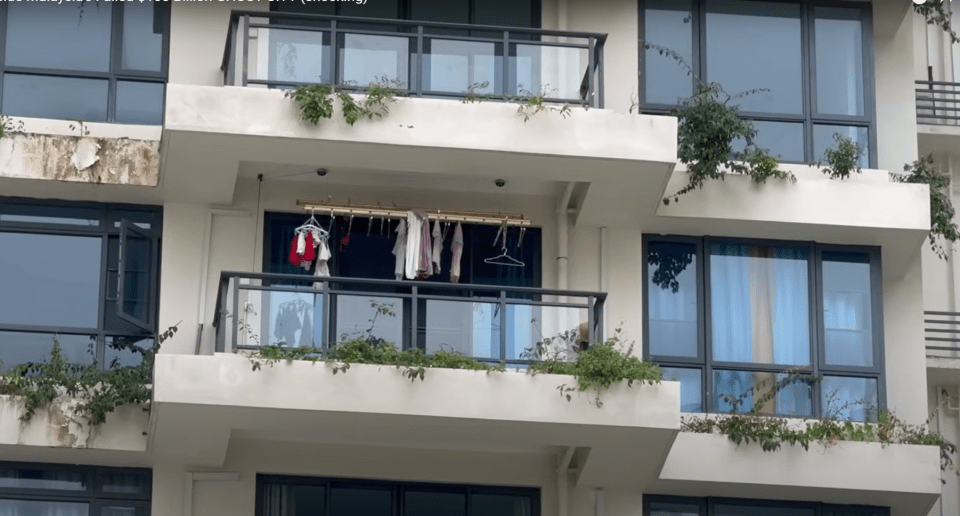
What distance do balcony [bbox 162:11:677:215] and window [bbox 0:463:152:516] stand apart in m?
3.44

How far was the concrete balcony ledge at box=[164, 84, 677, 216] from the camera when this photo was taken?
22.8 m

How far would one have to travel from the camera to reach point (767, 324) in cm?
2439

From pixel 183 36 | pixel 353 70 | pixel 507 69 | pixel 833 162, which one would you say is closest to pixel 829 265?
pixel 833 162

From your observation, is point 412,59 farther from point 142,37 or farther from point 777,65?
point 777,65

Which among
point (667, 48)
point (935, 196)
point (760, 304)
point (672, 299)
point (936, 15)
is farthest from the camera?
point (936, 15)

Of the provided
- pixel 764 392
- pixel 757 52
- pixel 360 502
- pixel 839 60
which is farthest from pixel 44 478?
pixel 839 60

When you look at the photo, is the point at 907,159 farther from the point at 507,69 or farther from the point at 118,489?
the point at 118,489

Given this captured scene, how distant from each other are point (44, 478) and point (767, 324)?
8.72 meters

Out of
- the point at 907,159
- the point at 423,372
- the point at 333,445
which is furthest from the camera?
the point at 907,159

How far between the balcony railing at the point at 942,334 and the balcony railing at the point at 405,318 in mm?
5707

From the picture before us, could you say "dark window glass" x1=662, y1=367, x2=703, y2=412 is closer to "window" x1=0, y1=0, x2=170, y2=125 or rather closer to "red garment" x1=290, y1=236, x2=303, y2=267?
"red garment" x1=290, y1=236, x2=303, y2=267

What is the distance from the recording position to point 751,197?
79.7 feet

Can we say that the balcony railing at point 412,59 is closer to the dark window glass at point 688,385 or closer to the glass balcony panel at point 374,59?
the glass balcony panel at point 374,59

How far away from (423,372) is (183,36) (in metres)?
5.53
